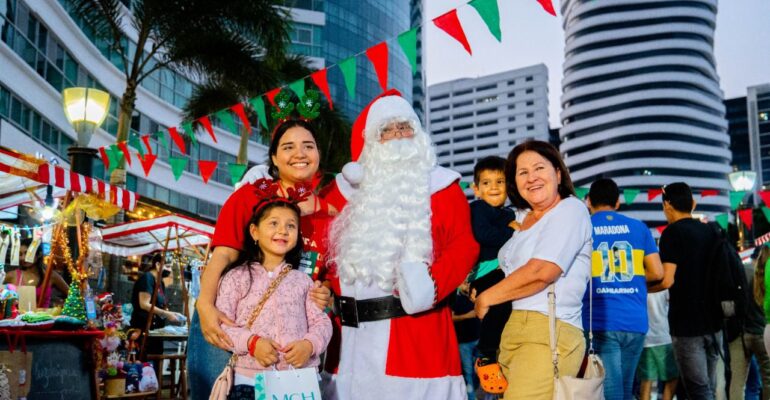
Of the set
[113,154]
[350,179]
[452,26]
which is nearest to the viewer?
[350,179]

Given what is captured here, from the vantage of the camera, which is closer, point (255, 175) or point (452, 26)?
point (255, 175)

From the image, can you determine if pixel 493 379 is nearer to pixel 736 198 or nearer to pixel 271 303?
pixel 271 303

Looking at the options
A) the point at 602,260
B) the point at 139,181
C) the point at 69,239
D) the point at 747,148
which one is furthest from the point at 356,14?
the point at 747,148

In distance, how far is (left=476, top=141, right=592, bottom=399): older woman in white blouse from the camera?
3.17 m

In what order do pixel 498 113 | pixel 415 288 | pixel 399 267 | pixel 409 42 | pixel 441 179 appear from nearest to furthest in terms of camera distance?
pixel 415 288
pixel 399 267
pixel 441 179
pixel 409 42
pixel 498 113

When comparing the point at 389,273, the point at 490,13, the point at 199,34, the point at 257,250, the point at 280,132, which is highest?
the point at 199,34

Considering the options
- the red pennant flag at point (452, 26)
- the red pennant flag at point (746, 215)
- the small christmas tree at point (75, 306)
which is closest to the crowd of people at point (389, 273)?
the red pennant flag at point (452, 26)

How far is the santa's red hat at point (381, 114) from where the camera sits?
406 centimetres

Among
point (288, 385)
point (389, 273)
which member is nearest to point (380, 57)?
point (389, 273)

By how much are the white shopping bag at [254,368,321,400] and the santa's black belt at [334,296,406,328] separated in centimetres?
44

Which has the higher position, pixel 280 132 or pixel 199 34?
pixel 199 34

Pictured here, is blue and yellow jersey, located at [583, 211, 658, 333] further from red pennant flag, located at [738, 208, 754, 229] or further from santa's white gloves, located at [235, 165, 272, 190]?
Answer: red pennant flag, located at [738, 208, 754, 229]

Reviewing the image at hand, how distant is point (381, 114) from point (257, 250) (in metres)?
1.04

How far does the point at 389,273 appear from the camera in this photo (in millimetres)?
3541
